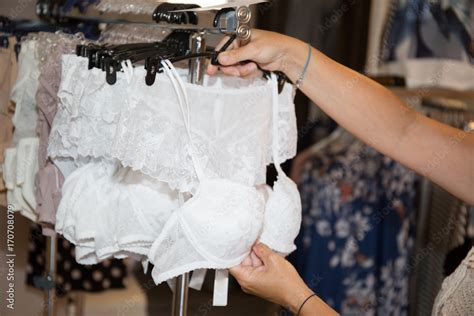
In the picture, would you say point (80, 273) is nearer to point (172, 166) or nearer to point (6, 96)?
point (6, 96)

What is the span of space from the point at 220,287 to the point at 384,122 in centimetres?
51

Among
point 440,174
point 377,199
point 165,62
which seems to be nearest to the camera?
point 165,62

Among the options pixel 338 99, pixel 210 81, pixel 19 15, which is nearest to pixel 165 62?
pixel 210 81

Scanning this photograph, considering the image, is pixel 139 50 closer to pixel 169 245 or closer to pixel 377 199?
pixel 169 245

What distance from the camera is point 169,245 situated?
1233mm

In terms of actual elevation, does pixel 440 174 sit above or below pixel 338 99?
below

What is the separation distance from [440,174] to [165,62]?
68 centimetres

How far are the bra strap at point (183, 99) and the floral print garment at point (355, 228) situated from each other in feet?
4.17

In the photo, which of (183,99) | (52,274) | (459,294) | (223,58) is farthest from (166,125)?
(459,294)

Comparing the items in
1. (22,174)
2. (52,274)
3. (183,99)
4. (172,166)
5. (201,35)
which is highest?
(201,35)

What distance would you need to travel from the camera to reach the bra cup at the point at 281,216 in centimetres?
134

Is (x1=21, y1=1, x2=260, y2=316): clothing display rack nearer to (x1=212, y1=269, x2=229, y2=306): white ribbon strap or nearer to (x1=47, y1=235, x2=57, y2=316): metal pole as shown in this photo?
(x1=212, y1=269, x2=229, y2=306): white ribbon strap

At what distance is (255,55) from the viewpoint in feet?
4.17

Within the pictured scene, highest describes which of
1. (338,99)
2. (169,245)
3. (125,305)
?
(338,99)
